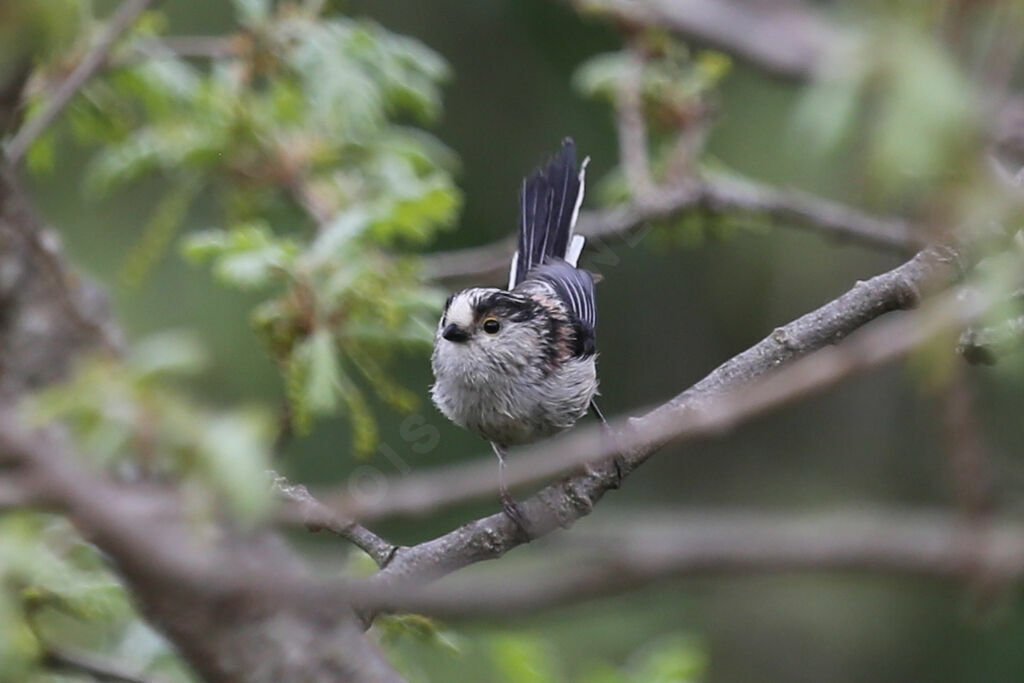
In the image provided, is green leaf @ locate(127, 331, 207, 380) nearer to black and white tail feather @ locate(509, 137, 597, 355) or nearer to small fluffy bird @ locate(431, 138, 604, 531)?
small fluffy bird @ locate(431, 138, 604, 531)

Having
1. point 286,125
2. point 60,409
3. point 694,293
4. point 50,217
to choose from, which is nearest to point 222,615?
point 60,409

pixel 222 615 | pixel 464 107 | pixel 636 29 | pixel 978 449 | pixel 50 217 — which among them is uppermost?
pixel 464 107

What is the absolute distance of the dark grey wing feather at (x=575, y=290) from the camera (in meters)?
4.37

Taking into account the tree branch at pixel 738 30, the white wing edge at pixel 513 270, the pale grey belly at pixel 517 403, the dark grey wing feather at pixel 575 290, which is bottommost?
the pale grey belly at pixel 517 403

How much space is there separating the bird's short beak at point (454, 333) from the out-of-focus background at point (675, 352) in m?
4.15

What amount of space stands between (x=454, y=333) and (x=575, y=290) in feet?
2.26

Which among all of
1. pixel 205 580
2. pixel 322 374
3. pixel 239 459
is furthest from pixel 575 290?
pixel 205 580

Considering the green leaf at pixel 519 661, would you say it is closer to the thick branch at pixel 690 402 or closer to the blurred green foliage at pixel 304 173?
the thick branch at pixel 690 402

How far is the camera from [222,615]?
175 cm

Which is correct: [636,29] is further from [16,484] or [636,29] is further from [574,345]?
[16,484]

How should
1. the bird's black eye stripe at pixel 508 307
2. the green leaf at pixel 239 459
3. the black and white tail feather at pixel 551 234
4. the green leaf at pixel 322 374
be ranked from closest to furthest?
1. the green leaf at pixel 239 459
2. the green leaf at pixel 322 374
3. the bird's black eye stripe at pixel 508 307
4. the black and white tail feather at pixel 551 234

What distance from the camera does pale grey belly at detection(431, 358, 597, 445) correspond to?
4.11 meters

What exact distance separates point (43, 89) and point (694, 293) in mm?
7171

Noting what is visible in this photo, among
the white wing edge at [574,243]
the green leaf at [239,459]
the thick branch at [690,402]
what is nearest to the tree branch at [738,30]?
the white wing edge at [574,243]
